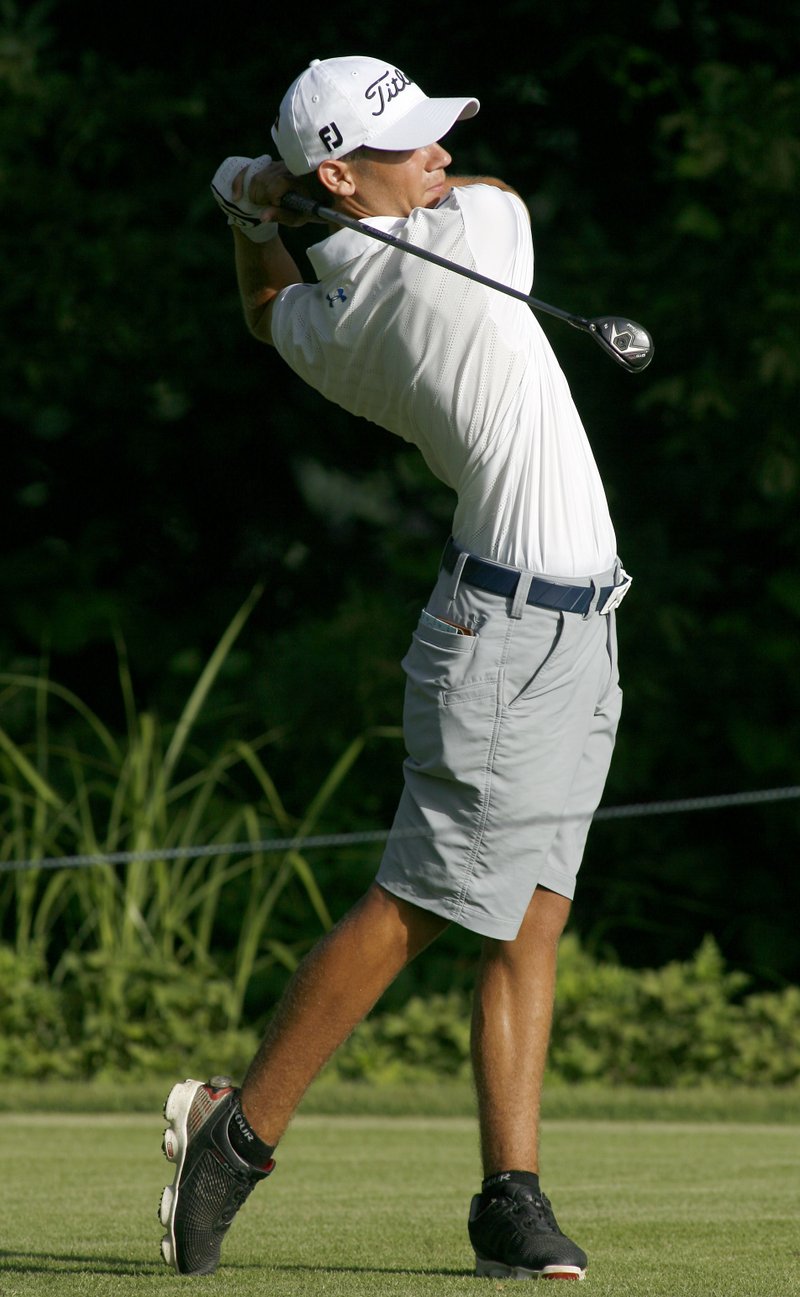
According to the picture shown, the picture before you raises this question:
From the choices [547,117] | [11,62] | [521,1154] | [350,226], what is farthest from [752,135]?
[521,1154]

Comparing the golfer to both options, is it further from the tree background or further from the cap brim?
the tree background

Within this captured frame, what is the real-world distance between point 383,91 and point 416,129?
0.24ft

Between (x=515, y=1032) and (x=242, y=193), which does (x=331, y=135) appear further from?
(x=515, y=1032)

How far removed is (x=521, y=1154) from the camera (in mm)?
2621

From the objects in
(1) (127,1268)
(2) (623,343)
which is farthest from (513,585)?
(1) (127,1268)

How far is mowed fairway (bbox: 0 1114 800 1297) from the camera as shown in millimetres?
2465

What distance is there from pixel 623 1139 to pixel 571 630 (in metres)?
2.05

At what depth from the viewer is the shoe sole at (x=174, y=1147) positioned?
2520 millimetres

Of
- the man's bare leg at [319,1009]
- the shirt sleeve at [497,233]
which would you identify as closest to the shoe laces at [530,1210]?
the man's bare leg at [319,1009]

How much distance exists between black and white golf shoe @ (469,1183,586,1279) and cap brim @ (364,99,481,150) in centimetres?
148

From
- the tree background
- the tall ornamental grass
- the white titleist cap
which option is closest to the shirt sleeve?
the white titleist cap

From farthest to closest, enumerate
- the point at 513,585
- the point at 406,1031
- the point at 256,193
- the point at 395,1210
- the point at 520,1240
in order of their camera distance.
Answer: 1. the point at 406,1031
2. the point at 395,1210
3. the point at 256,193
4. the point at 513,585
5. the point at 520,1240

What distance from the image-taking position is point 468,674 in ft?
8.51

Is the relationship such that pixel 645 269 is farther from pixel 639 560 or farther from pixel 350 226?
pixel 350 226
